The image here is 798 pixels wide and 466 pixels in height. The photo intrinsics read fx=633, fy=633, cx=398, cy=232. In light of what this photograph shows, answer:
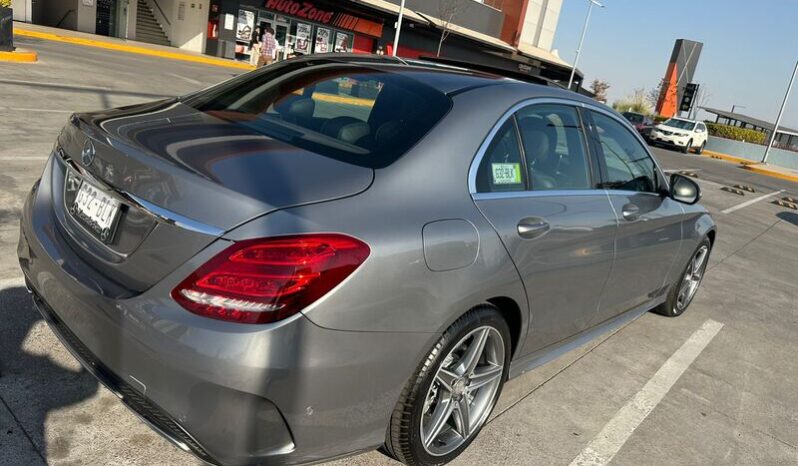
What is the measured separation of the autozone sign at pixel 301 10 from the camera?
29.8 m

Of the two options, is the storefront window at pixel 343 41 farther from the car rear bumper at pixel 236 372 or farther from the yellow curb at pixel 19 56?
→ the car rear bumper at pixel 236 372

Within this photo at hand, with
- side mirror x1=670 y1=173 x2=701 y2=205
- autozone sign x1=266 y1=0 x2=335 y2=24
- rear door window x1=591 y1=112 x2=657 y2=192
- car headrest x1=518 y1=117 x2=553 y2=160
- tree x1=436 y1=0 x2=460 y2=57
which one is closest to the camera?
car headrest x1=518 y1=117 x2=553 y2=160

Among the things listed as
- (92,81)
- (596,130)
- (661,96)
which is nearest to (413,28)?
(92,81)

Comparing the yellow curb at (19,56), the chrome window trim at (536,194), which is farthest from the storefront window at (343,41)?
the chrome window trim at (536,194)

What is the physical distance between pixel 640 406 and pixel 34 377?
315cm

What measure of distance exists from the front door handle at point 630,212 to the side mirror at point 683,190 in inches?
26.6

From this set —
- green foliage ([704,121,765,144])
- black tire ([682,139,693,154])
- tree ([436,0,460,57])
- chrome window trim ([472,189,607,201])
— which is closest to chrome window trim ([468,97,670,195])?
chrome window trim ([472,189,607,201])

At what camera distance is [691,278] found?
5.27m

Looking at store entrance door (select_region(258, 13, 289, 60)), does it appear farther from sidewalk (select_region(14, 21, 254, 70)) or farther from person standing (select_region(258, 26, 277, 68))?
person standing (select_region(258, 26, 277, 68))

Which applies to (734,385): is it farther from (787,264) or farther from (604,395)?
(787,264)

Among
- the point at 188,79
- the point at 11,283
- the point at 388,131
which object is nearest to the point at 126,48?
the point at 188,79

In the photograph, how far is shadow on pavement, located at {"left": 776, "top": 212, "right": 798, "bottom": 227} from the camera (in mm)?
12507

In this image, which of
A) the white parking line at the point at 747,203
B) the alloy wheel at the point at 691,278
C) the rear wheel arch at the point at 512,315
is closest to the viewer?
the rear wheel arch at the point at 512,315

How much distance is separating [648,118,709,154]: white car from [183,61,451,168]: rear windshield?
29.8 m
